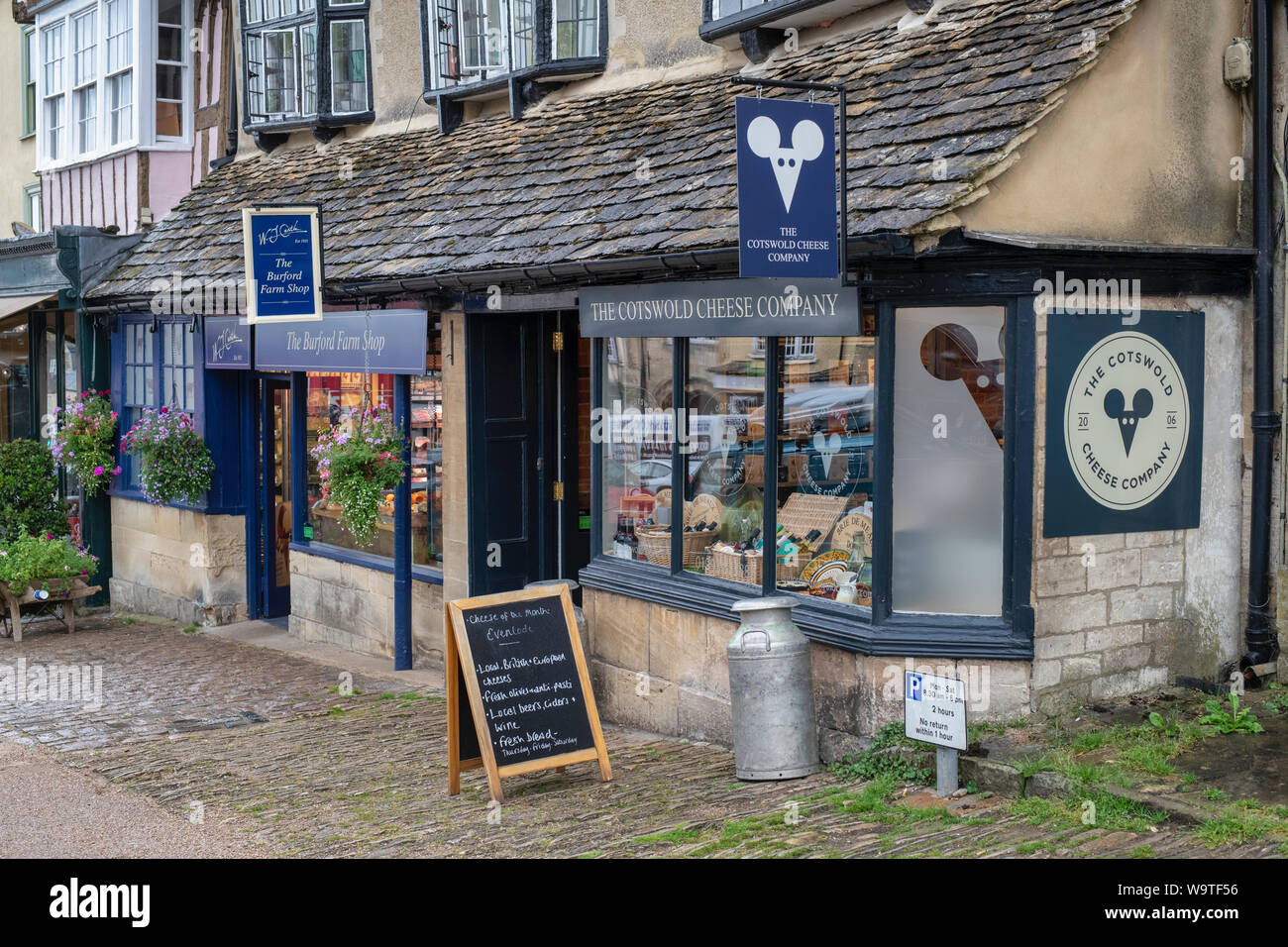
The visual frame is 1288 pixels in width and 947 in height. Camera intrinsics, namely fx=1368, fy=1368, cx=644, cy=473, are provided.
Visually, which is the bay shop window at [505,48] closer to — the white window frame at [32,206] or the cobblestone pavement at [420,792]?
the cobblestone pavement at [420,792]

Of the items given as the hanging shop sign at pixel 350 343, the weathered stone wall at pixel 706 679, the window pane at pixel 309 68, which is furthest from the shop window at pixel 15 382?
the weathered stone wall at pixel 706 679

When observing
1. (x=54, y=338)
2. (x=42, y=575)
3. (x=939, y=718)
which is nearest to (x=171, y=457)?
(x=42, y=575)

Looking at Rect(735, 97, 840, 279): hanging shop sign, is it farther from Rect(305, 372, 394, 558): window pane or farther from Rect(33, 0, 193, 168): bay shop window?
Rect(33, 0, 193, 168): bay shop window

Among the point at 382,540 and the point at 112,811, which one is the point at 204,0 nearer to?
the point at 382,540

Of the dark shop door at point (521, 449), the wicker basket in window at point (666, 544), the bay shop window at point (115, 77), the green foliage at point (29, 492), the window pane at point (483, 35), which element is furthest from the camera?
the bay shop window at point (115, 77)

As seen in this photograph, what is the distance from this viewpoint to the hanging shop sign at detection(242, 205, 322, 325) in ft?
32.1

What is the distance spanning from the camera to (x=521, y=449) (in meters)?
10.6

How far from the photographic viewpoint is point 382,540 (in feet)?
37.9

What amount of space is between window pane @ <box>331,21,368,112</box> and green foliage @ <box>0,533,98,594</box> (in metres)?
4.92

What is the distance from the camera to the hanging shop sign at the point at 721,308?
7.02 m

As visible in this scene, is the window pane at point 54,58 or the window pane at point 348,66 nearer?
the window pane at point 348,66

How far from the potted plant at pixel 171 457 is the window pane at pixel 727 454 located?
21.2ft

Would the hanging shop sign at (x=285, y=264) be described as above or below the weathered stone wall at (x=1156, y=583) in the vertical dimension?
above

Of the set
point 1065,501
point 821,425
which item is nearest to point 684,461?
point 821,425
